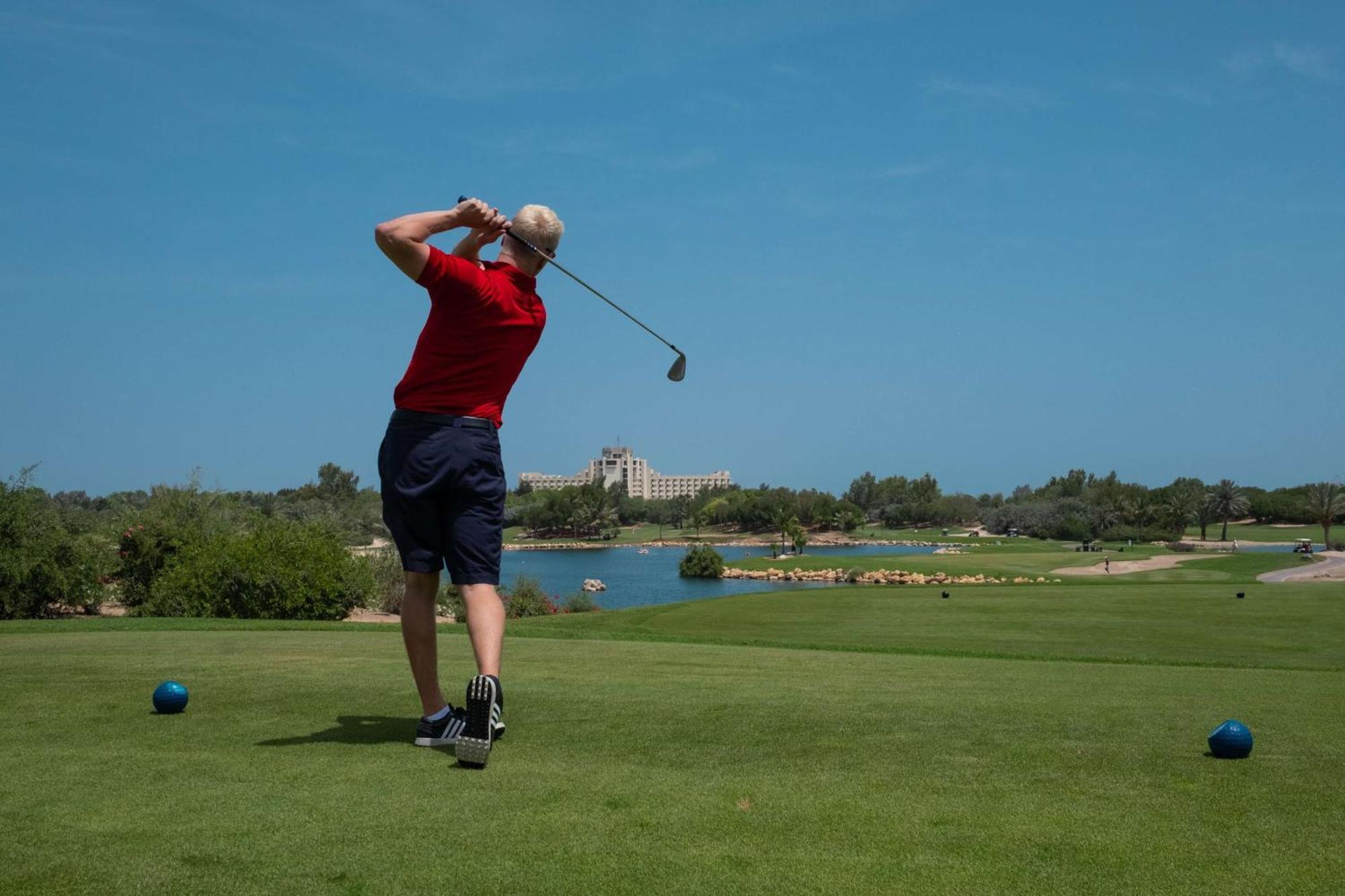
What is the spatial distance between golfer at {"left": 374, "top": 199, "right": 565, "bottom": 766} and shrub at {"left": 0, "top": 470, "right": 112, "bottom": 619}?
21.2 metres

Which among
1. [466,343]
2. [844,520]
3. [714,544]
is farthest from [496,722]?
[844,520]

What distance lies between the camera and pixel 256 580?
23203 mm

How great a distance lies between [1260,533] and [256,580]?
119m

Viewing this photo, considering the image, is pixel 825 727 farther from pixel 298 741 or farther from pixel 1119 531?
pixel 1119 531

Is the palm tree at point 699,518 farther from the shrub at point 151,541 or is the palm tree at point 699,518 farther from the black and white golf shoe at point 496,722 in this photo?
the black and white golf shoe at point 496,722

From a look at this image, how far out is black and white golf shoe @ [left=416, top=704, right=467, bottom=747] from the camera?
4.87 meters

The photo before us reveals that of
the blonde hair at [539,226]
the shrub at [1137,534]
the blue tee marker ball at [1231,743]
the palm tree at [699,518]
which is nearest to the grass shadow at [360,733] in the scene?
the blonde hair at [539,226]

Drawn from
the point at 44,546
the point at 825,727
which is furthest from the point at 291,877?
the point at 44,546

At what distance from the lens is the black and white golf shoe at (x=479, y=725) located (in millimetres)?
4254

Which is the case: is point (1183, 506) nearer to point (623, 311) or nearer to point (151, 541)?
point (151, 541)

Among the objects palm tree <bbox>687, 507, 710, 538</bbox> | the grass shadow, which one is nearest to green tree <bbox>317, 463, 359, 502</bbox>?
palm tree <bbox>687, 507, 710, 538</bbox>

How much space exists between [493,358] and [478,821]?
2.44 metres

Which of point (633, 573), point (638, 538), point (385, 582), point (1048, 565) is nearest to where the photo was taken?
point (385, 582)

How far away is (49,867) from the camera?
3.02 m
